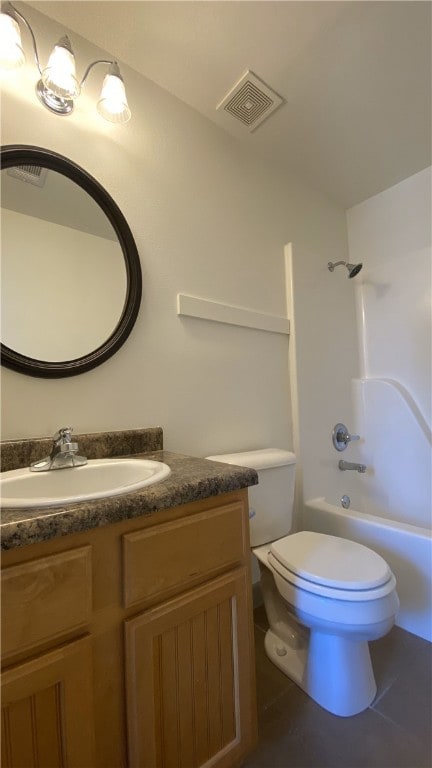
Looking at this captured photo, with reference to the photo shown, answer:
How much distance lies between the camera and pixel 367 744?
93 cm

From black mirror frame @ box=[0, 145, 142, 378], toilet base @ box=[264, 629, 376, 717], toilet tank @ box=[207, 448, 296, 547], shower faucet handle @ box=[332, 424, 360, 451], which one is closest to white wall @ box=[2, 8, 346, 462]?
black mirror frame @ box=[0, 145, 142, 378]

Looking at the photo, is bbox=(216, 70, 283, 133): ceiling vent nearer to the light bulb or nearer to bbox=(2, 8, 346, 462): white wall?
bbox=(2, 8, 346, 462): white wall

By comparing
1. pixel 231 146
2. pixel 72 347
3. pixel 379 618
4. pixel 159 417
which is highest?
pixel 231 146

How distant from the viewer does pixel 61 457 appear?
898 millimetres

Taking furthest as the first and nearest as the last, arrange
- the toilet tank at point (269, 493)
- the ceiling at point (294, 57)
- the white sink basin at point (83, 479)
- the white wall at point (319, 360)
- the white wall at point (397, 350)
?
the white wall at point (397, 350) < the white wall at point (319, 360) < the toilet tank at point (269, 493) < the ceiling at point (294, 57) < the white sink basin at point (83, 479)

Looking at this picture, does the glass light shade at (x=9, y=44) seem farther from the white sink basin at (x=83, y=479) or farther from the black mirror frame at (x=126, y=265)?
the white sink basin at (x=83, y=479)

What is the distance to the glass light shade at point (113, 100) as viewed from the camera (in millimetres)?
1068

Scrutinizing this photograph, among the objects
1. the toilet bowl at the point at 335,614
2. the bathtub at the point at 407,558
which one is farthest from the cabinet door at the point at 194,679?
the bathtub at the point at 407,558

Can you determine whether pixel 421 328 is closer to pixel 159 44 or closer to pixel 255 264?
pixel 255 264

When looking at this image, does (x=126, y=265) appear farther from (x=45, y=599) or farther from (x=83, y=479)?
(x=45, y=599)

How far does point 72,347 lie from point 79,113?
0.84m

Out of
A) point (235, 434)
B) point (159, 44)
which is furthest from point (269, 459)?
point (159, 44)

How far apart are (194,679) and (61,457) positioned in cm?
63

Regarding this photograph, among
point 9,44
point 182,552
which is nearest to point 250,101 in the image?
point 9,44
